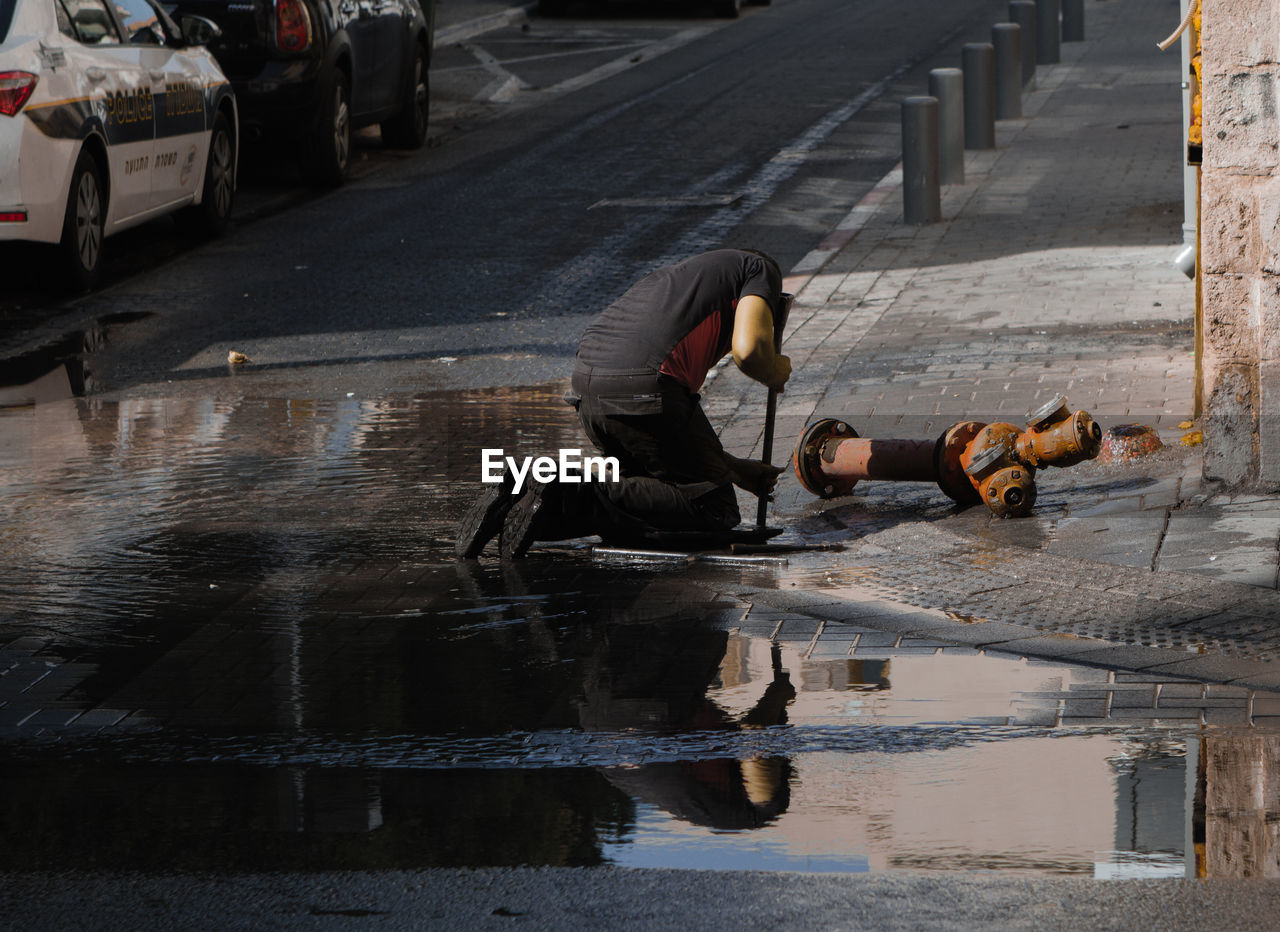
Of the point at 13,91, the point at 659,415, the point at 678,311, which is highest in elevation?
the point at 13,91

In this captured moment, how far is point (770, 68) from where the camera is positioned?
22.7m

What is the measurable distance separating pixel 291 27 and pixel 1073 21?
13858 mm

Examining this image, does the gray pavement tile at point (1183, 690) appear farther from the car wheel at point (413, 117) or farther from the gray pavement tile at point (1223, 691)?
the car wheel at point (413, 117)

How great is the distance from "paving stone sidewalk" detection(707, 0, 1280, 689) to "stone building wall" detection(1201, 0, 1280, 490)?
0.68 ft

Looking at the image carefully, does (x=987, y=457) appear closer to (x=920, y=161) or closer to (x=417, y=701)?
(x=417, y=701)

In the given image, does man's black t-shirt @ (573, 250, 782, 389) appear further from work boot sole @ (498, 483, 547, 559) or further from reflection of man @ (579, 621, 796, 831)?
reflection of man @ (579, 621, 796, 831)

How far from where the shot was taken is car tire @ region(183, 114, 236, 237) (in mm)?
13281

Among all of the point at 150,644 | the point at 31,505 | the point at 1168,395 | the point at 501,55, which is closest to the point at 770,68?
the point at 501,55

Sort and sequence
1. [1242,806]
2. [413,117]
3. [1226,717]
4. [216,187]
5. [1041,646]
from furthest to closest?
[413,117] < [216,187] < [1041,646] < [1226,717] < [1242,806]

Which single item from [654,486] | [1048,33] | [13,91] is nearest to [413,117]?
[13,91]

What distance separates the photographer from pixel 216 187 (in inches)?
528

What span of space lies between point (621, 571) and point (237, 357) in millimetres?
4227

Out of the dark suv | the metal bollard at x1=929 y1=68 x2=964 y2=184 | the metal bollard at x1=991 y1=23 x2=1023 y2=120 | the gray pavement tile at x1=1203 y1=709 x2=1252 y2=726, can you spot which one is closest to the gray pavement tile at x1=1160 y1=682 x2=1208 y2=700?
the gray pavement tile at x1=1203 y1=709 x2=1252 y2=726

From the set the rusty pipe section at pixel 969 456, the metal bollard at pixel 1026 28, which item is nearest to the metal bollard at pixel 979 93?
the metal bollard at pixel 1026 28
